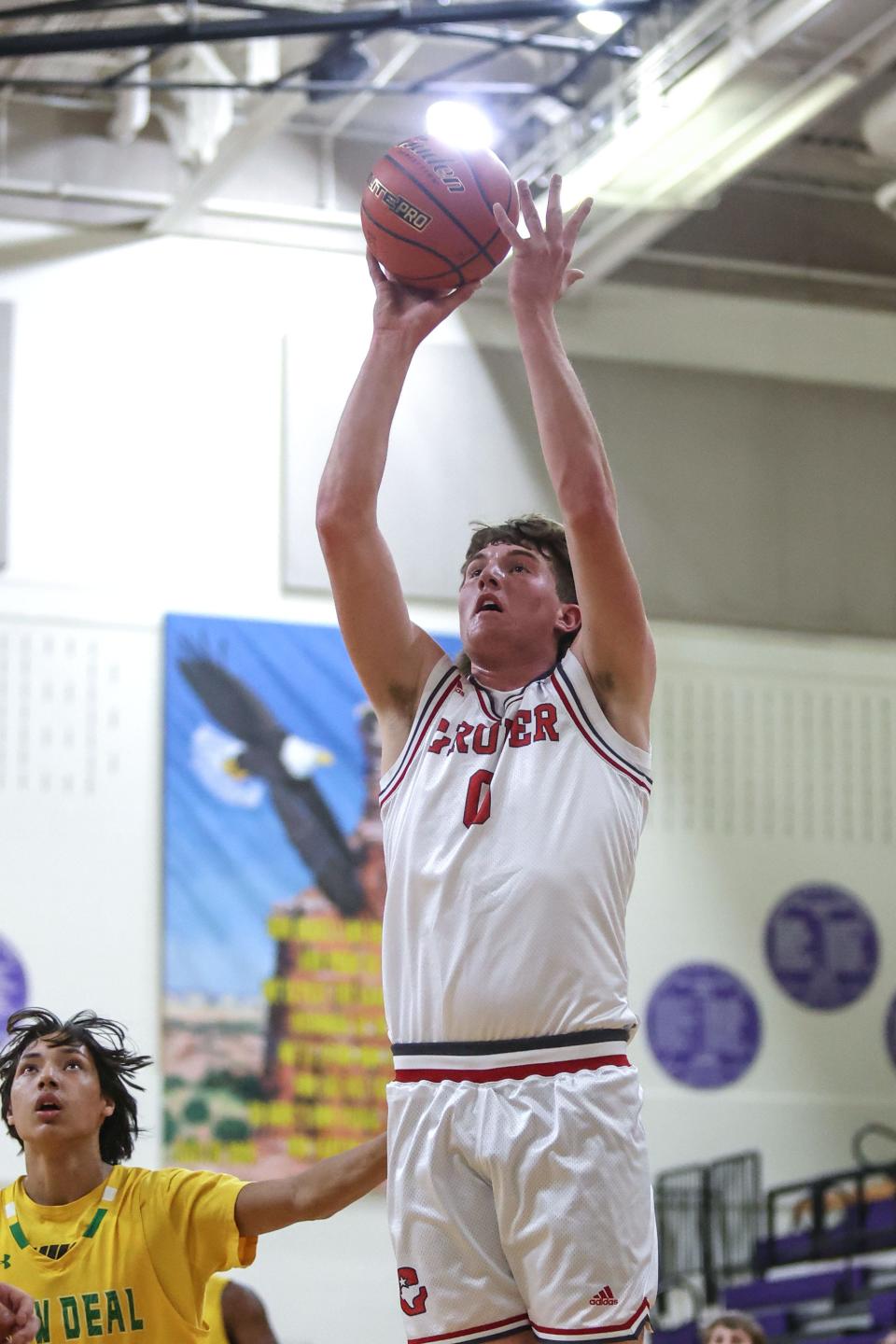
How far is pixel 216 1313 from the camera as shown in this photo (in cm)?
592

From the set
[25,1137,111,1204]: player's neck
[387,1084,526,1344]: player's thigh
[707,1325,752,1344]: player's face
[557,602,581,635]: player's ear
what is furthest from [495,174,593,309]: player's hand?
[707,1325,752,1344]: player's face

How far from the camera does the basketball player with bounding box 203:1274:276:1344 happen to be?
5703 millimetres

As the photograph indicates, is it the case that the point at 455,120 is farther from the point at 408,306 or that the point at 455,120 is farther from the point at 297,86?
the point at 408,306

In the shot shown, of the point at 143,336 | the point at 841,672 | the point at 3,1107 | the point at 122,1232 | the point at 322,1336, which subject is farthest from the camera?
the point at 841,672

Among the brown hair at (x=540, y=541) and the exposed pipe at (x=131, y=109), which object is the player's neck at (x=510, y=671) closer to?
the brown hair at (x=540, y=541)

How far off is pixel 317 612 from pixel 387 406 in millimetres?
7841

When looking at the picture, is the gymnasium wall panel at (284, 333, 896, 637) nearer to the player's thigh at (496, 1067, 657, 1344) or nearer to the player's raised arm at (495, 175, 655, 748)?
the player's raised arm at (495, 175, 655, 748)

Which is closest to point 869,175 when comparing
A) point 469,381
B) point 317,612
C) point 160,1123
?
point 469,381

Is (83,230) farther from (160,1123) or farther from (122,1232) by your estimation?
(122,1232)

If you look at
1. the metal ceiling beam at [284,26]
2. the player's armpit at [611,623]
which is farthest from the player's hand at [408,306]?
the metal ceiling beam at [284,26]

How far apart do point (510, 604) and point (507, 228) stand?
29.2 inches

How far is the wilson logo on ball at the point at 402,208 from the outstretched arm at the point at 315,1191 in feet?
6.33

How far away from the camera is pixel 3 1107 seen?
179 inches

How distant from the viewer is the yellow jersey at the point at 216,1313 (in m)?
5.71
